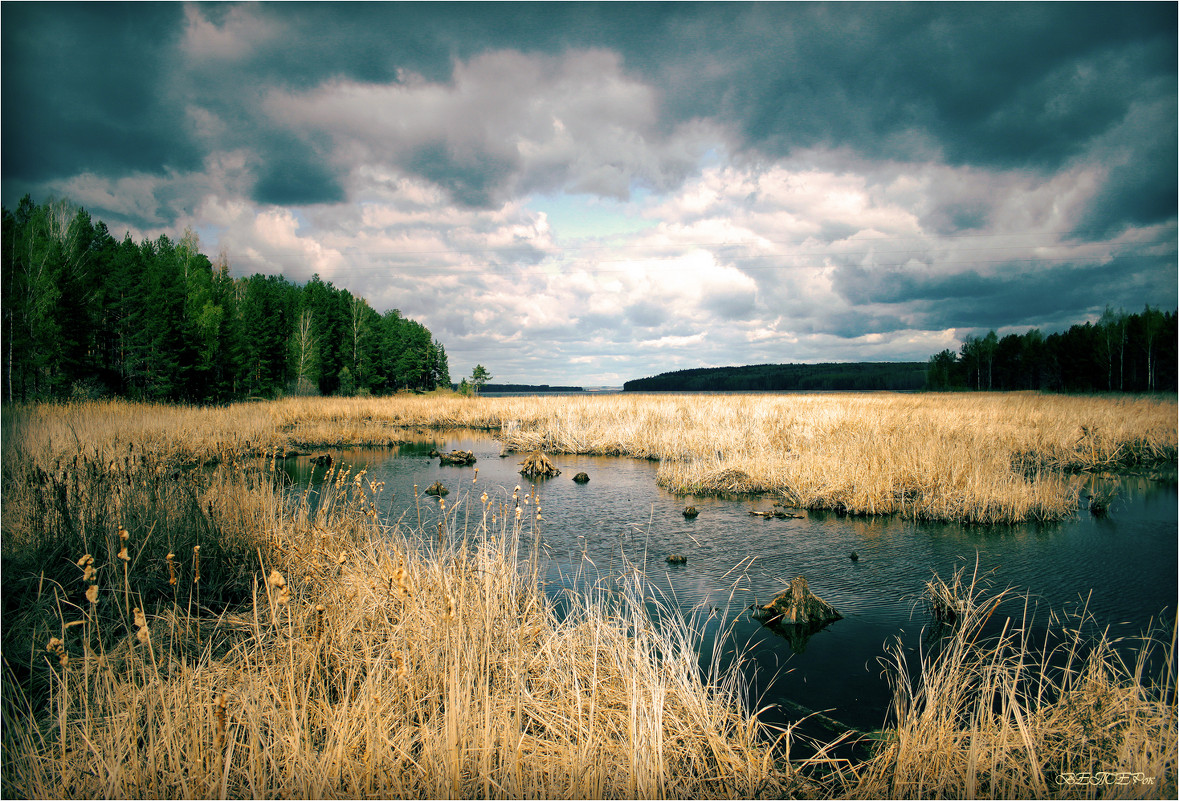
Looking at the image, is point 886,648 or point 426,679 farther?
point 886,648

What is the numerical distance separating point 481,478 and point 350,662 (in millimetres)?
9741

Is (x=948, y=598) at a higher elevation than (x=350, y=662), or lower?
lower

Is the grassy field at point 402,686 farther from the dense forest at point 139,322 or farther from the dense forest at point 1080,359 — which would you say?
the dense forest at point 1080,359

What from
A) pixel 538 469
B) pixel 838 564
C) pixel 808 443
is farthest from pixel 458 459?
pixel 838 564

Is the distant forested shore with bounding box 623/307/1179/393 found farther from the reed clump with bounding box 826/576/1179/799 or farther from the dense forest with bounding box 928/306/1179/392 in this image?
the reed clump with bounding box 826/576/1179/799

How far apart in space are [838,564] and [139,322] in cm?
3593

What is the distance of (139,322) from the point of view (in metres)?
28.6

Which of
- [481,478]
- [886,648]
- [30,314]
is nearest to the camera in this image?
[886,648]

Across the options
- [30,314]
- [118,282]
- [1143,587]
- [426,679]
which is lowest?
[1143,587]

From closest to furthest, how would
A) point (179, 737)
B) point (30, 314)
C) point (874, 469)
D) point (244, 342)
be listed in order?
point (179, 737) < point (874, 469) < point (30, 314) < point (244, 342)

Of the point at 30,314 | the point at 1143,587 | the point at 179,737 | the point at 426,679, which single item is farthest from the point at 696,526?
the point at 30,314

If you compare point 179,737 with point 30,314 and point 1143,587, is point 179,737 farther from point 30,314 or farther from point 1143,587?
point 30,314

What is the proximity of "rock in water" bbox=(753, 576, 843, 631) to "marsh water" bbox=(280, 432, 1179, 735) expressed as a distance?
0.12 m

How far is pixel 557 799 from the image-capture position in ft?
8.30
